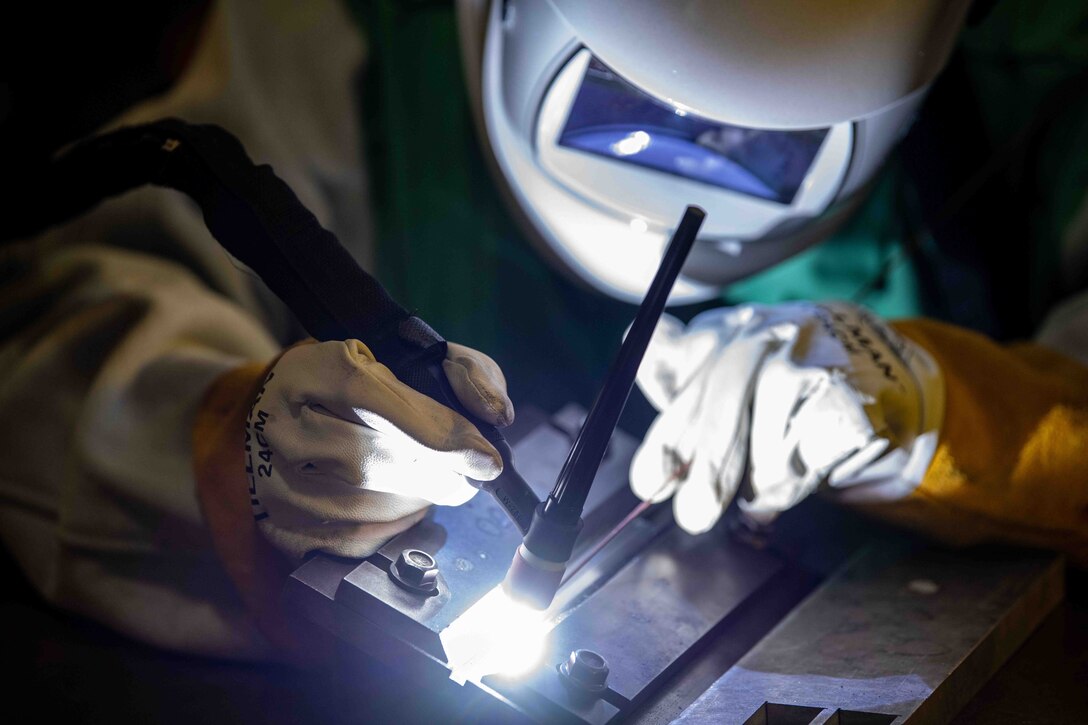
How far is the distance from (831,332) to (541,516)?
333 millimetres

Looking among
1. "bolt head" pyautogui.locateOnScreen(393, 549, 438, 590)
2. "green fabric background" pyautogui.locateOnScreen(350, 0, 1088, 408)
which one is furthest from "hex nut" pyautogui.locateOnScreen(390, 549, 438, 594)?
"green fabric background" pyautogui.locateOnScreen(350, 0, 1088, 408)

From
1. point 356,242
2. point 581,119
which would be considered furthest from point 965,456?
point 356,242

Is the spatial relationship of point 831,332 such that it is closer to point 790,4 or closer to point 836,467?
point 836,467

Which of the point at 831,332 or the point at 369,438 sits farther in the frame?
the point at 831,332

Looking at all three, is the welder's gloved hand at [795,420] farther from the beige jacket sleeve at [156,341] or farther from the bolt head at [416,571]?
the beige jacket sleeve at [156,341]

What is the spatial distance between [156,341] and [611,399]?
44 centimetres

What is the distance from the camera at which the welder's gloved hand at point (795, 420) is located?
71 cm

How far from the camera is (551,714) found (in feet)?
1.89

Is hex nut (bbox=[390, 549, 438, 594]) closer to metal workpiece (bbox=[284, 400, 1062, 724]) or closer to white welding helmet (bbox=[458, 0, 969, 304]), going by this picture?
metal workpiece (bbox=[284, 400, 1062, 724])

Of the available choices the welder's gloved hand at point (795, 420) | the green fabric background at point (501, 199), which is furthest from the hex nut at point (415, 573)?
the green fabric background at point (501, 199)

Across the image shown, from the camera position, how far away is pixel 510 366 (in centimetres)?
96

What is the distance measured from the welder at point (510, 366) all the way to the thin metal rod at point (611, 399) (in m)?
0.05

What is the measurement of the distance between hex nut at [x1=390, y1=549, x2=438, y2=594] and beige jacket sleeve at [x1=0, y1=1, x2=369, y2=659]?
0.19 meters

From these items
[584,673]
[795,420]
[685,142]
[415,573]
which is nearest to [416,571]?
[415,573]
